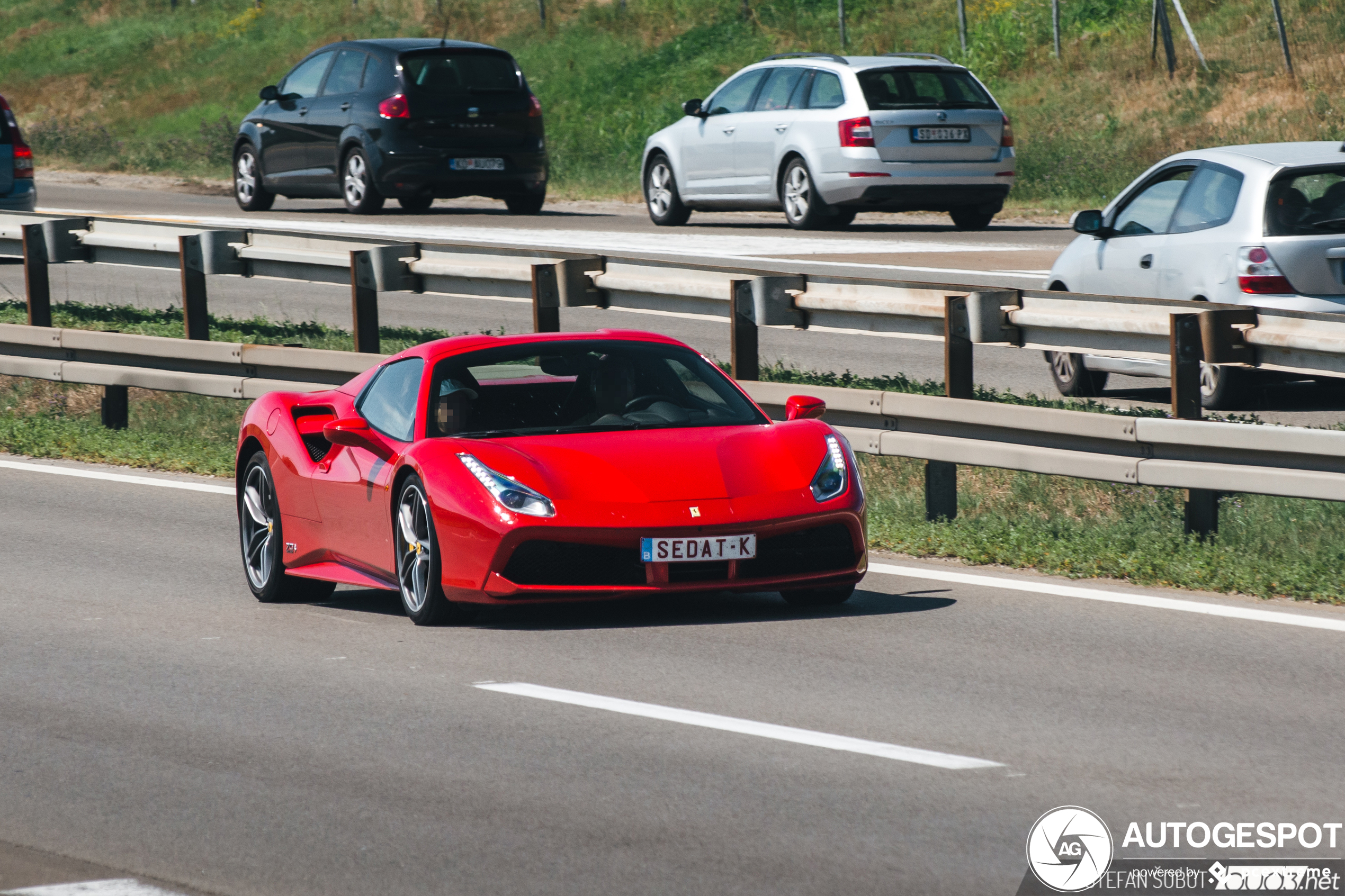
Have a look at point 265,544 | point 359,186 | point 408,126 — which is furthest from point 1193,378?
point 359,186

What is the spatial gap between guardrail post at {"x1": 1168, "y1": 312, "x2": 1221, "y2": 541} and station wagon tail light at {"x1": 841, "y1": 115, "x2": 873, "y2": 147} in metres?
13.8

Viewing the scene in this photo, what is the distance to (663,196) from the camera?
26359 mm

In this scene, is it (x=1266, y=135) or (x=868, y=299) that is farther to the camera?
(x=1266, y=135)

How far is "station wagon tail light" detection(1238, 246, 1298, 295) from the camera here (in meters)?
12.6

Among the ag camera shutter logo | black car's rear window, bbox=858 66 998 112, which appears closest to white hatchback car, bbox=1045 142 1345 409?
the ag camera shutter logo

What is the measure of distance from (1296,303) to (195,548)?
20.4 feet

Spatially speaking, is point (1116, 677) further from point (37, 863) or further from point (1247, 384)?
point (1247, 384)

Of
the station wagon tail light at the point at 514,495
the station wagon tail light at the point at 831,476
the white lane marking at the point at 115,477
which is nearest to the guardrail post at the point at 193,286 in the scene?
the white lane marking at the point at 115,477

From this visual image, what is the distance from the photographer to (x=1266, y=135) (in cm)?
2952

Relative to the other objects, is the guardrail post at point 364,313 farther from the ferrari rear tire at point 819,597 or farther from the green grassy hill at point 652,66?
the green grassy hill at point 652,66

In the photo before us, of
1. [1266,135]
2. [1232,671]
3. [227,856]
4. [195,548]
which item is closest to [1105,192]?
[1266,135]

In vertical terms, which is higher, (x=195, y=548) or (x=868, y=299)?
(x=868, y=299)

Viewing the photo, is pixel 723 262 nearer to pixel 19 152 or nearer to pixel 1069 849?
pixel 19 152

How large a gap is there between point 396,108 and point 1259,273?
1494 cm
